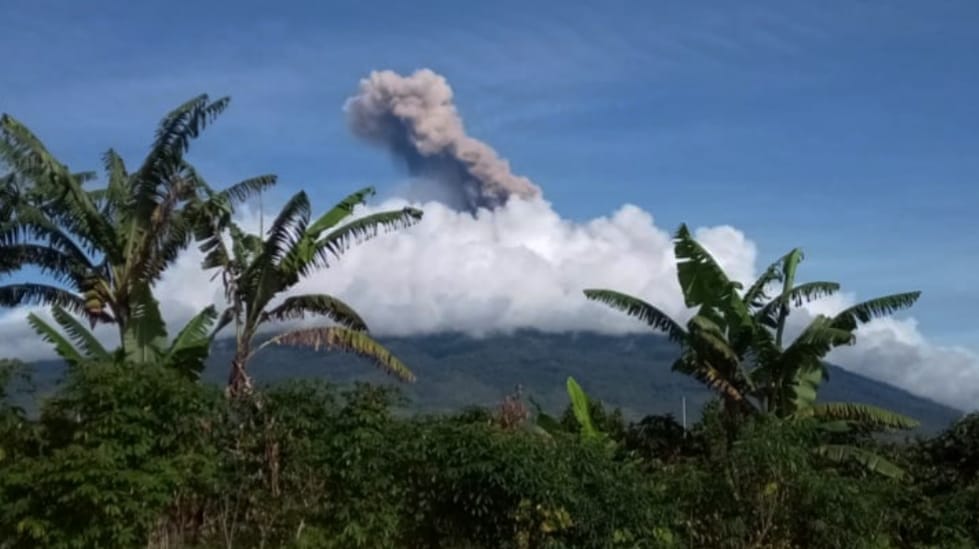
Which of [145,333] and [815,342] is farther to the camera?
[815,342]

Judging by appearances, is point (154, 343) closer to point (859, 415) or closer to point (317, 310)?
point (317, 310)

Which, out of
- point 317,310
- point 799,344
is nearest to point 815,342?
point 799,344

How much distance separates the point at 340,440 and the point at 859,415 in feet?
29.8

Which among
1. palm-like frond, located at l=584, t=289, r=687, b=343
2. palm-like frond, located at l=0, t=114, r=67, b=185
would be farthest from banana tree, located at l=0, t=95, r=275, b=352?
palm-like frond, located at l=584, t=289, r=687, b=343

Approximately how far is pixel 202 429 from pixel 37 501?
5.89 feet

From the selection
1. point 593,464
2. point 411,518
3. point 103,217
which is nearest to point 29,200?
point 103,217

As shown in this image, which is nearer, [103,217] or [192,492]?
[192,492]

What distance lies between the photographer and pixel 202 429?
13055 mm

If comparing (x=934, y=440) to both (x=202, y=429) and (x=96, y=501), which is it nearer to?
(x=202, y=429)

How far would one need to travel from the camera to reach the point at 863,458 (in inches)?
671

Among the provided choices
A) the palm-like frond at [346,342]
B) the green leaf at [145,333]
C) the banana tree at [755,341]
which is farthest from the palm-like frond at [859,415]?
the green leaf at [145,333]

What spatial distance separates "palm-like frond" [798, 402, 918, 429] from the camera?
1856cm

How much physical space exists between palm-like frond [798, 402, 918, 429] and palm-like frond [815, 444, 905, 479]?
121cm

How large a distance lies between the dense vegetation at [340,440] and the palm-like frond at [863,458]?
0.03 m
